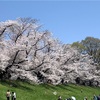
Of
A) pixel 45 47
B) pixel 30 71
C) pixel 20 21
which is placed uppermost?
pixel 20 21

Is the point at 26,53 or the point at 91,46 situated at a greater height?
the point at 91,46

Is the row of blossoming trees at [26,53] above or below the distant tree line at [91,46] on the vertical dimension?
below

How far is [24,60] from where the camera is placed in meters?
51.1

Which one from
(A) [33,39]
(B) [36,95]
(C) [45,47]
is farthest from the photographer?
(C) [45,47]

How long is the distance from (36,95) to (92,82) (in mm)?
57358

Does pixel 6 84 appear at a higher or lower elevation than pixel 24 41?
lower

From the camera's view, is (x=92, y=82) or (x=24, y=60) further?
(x=92, y=82)

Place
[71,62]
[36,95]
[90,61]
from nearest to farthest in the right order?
[36,95], [71,62], [90,61]

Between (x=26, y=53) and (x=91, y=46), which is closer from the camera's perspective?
(x=26, y=53)

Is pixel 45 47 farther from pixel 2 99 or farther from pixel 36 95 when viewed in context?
pixel 2 99

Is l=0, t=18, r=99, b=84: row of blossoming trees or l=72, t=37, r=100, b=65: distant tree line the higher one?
l=72, t=37, r=100, b=65: distant tree line

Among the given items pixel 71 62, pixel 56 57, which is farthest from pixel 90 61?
pixel 56 57

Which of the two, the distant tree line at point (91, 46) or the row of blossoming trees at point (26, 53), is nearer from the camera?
the row of blossoming trees at point (26, 53)

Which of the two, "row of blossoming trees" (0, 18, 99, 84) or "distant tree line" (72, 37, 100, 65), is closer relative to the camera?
"row of blossoming trees" (0, 18, 99, 84)
